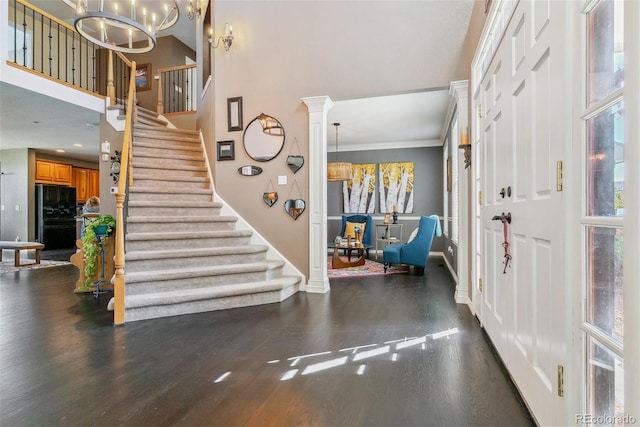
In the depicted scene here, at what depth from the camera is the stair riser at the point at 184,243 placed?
11.4ft

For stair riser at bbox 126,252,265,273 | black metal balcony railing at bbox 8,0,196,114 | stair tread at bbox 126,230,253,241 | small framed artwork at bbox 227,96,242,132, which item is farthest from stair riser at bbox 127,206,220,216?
black metal balcony railing at bbox 8,0,196,114

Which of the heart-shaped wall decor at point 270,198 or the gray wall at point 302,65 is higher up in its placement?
the gray wall at point 302,65

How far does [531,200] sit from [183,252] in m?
3.15

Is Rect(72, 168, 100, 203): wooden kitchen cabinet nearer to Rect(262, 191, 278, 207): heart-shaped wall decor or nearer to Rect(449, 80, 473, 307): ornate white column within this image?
Rect(262, 191, 278, 207): heart-shaped wall decor

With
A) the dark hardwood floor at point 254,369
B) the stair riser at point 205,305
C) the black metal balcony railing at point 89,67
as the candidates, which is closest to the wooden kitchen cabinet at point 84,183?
the black metal balcony railing at point 89,67

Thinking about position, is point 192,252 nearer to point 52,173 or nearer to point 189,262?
point 189,262

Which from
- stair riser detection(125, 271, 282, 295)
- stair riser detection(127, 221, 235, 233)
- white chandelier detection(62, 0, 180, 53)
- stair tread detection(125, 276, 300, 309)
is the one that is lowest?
stair tread detection(125, 276, 300, 309)

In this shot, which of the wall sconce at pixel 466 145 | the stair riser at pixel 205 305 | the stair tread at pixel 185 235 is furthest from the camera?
the stair tread at pixel 185 235

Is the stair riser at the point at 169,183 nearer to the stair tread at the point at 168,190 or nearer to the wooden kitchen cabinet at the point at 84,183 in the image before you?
the stair tread at the point at 168,190

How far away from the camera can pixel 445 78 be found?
3625mm

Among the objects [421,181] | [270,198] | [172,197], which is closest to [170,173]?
[172,197]

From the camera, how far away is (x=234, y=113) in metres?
4.45

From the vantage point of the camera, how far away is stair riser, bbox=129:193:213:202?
4156mm

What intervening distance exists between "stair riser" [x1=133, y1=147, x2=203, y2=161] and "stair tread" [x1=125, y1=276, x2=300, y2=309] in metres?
2.48
